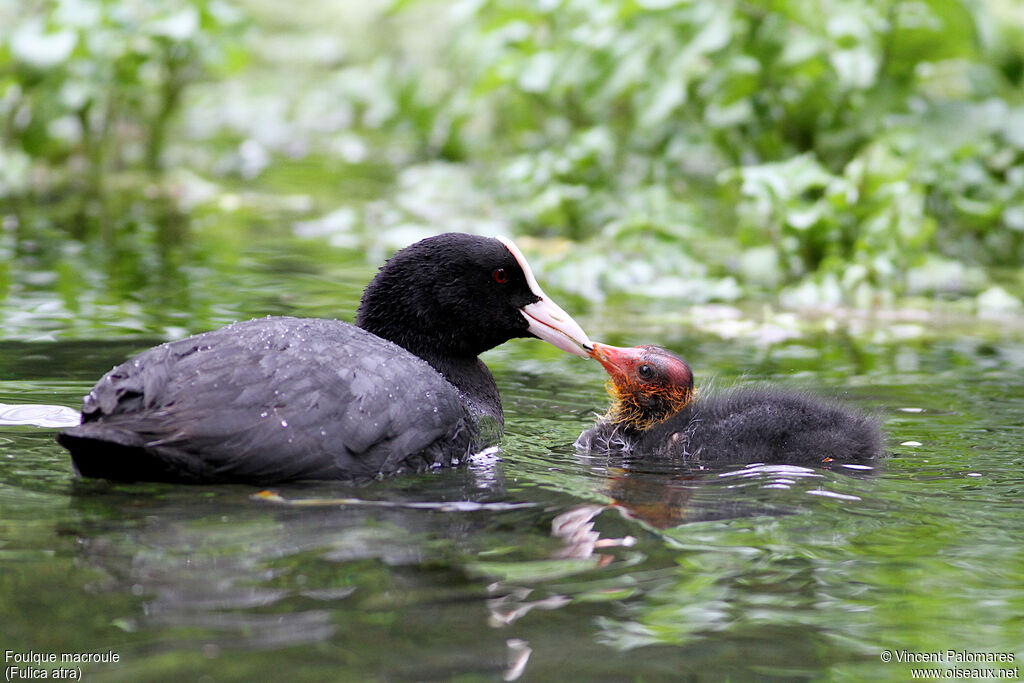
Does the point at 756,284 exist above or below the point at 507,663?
above

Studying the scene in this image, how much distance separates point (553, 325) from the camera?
18.0ft

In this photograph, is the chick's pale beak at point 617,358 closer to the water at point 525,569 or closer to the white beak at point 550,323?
the white beak at point 550,323

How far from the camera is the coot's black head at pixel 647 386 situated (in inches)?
204

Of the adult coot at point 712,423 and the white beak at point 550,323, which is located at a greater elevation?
the white beak at point 550,323

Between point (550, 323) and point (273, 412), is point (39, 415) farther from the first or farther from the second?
point (550, 323)

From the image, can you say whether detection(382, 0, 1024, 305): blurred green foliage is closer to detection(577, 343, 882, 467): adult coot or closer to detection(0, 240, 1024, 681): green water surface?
detection(0, 240, 1024, 681): green water surface

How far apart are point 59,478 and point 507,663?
1.98 meters

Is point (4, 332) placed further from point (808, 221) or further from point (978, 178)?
point (978, 178)

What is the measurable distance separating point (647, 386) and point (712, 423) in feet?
1.23

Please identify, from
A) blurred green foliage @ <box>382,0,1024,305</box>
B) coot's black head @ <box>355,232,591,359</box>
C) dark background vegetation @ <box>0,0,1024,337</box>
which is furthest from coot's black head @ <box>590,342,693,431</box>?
blurred green foliage @ <box>382,0,1024,305</box>

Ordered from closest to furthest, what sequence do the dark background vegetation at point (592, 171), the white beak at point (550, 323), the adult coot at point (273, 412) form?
the adult coot at point (273, 412) < the white beak at point (550, 323) < the dark background vegetation at point (592, 171)

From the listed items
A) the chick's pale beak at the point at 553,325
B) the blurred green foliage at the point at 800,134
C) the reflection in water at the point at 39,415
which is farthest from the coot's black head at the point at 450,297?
the blurred green foliage at the point at 800,134

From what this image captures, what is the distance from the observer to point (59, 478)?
163 inches

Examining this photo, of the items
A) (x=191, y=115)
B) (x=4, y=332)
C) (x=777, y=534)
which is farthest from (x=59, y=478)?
(x=191, y=115)
